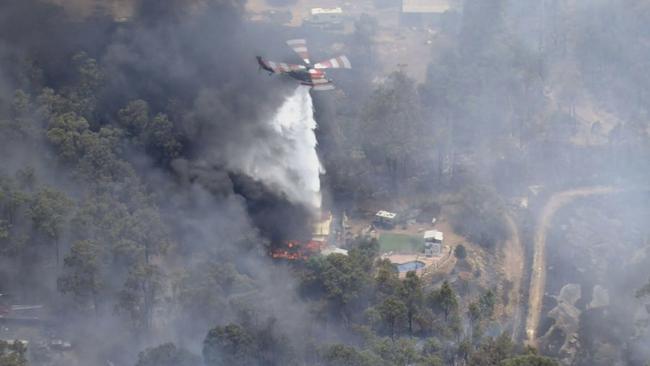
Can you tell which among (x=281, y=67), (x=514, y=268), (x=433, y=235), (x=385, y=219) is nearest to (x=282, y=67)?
(x=281, y=67)

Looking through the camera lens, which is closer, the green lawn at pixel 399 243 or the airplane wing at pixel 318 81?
the green lawn at pixel 399 243

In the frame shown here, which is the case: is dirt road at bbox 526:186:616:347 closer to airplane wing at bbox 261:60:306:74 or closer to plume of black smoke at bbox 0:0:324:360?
plume of black smoke at bbox 0:0:324:360

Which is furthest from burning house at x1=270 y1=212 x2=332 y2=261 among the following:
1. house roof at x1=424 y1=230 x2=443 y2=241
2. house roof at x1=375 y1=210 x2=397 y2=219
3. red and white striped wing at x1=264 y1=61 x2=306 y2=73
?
red and white striped wing at x1=264 y1=61 x2=306 y2=73

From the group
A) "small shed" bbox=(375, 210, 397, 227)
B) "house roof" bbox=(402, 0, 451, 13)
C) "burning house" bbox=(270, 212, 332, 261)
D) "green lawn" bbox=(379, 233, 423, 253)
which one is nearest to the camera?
"burning house" bbox=(270, 212, 332, 261)

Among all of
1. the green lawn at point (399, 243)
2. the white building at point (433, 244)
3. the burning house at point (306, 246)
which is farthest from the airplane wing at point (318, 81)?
the white building at point (433, 244)

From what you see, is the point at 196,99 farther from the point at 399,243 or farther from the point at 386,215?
the point at 399,243

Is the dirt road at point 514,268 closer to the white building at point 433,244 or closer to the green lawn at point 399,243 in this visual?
the white building at point 433,244
